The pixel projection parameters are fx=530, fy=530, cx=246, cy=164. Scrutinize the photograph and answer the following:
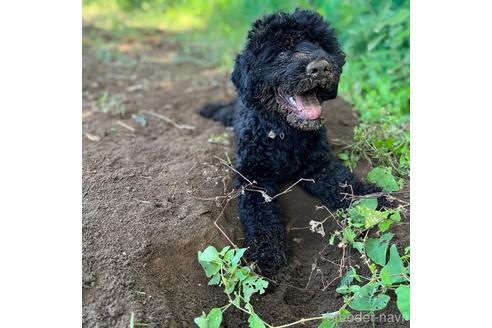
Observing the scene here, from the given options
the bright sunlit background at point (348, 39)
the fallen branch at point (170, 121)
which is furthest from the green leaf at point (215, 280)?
the fallen branch at point (170, 121)

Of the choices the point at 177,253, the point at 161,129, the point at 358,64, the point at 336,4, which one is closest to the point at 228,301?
the point at 177,253

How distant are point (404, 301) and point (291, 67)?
1.48 meters

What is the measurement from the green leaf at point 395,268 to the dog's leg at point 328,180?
706mm

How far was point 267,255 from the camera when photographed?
3.22m

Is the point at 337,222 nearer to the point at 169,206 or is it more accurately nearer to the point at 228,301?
the point at 228,301

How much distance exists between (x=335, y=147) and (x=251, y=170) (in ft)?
3.02

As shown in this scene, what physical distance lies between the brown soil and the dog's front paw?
0.09m

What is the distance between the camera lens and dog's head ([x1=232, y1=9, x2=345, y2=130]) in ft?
10.5

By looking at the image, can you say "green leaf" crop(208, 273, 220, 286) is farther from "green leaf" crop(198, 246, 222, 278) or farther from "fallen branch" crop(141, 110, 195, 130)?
"fallen branch" crop(141, 110, 195, 130)

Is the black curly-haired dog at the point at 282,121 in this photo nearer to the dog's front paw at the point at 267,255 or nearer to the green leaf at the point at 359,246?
the dog's front paw at the point at 267,255

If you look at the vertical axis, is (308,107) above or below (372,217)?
above

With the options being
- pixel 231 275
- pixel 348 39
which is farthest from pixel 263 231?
pixel 348 39

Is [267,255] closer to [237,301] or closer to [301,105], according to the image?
[237,301]

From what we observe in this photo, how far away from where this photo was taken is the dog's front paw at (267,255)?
319 cm
